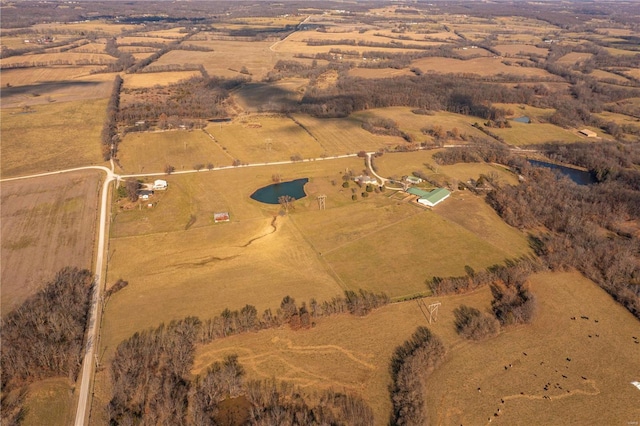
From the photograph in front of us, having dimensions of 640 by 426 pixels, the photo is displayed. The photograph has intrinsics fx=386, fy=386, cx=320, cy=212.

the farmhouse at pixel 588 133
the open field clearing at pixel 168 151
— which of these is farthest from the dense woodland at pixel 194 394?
the farmhouse at pixel 588 133

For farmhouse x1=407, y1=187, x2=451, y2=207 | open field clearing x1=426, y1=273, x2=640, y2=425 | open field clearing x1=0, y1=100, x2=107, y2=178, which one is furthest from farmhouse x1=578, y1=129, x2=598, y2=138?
open field clearing x1=0, y1=100, x2=107, y2=178

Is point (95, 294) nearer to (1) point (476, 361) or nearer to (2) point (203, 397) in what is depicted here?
(2) point (203, 397)

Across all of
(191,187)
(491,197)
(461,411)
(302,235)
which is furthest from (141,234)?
(491,197)

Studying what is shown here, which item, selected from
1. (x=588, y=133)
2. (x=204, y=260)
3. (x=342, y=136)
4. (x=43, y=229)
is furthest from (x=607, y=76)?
(x=43, y=229)

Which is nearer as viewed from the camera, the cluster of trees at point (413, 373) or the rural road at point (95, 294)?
the cluster of trees at point (413, 373)

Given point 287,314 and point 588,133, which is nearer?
point 287,314

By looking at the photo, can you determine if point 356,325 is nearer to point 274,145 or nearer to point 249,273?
point 249,273

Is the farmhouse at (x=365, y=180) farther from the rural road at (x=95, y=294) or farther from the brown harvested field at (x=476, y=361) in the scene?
the brown harvested field at (x=476, y=361)
